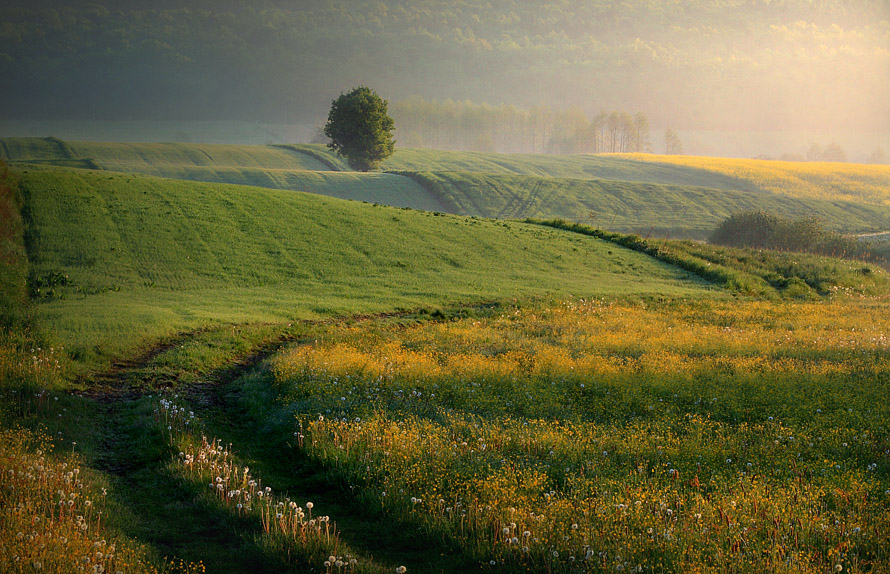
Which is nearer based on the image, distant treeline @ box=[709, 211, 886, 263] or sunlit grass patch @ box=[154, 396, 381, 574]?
sunlit grass patch @ box=[154, 396, 381, 574]

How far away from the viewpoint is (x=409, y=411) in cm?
1373

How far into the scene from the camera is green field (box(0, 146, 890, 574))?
785 centimetres

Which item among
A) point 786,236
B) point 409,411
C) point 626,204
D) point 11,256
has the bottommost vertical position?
point 409,411

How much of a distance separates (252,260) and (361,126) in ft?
244

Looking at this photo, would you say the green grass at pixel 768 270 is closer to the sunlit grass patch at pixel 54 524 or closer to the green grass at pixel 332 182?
the sunlit grass patch at pixel 54 524

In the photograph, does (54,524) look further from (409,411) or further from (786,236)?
(786,236)

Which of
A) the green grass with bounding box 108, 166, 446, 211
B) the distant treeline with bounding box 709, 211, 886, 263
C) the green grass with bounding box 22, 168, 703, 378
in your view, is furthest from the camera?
the green grass with bounding box 108, 166, 446, 211

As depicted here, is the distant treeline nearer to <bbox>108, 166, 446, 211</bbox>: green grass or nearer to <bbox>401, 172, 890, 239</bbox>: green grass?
<bbox>401, 172, 890, 239</bbox>: green grass

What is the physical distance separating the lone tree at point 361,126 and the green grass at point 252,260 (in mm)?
55057

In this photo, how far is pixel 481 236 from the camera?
159ft

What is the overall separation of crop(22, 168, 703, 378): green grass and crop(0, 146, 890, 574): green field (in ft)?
0.84

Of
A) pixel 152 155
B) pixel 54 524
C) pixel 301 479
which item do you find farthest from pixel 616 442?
pixel 152 155

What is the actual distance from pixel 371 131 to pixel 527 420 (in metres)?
98.8

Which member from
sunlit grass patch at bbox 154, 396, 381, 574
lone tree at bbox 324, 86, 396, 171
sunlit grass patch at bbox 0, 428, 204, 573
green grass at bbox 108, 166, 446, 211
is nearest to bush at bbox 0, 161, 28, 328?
sunlit grass patch at bbox 154, 396, 381, 574
